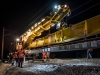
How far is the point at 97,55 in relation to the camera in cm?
1040

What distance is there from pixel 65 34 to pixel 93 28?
3199 millimetres

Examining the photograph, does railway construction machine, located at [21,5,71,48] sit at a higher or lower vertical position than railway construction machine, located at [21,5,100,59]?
higher

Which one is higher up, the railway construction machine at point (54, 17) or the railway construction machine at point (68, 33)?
the railway construction machine at point (54, 17)

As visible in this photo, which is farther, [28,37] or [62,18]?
[28,37]

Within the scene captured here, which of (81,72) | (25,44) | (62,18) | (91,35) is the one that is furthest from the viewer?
(25,44)

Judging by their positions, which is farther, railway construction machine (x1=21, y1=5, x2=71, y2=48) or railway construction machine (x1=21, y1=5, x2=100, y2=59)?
railway construction machine (x1=21, y1=5, x2=71, y2=48)

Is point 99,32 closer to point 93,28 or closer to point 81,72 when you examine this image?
point 93,28

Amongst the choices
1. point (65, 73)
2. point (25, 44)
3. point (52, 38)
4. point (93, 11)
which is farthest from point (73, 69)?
point (93, 11)

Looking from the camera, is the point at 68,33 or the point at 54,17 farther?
Result: the point at 54,17

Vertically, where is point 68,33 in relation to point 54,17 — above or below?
below

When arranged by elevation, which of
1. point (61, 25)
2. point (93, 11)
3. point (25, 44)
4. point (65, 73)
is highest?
point (93, 11)

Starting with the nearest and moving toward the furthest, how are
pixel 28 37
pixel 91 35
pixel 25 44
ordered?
pixel 91 35 < pixel 28 37 < pixel 25 44

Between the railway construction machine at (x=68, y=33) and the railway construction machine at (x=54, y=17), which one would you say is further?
the railway construction machine at (x=54, y=17)

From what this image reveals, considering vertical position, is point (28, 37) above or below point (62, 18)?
below
